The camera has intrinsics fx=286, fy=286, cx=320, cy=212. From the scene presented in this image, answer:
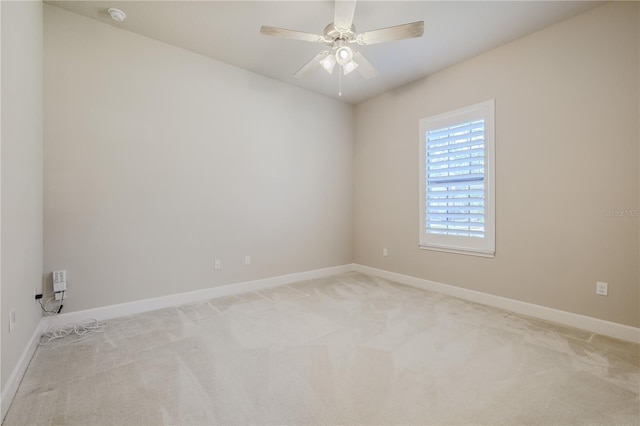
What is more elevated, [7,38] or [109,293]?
[7,38]

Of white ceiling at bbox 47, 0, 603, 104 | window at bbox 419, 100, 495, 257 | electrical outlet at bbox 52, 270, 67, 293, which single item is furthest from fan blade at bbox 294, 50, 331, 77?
electrical outlet at bbox 52, 270, 67, 293

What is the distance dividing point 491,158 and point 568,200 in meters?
0.87

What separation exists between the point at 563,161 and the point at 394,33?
2.15 m

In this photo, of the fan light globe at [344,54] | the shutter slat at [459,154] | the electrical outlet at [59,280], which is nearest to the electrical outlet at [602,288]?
the shutter slat at [459,154]

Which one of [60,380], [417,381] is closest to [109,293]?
[60,380]

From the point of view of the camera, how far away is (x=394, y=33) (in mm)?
2297

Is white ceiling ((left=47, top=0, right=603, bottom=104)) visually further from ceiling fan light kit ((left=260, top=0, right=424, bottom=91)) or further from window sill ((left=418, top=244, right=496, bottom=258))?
window sill ((left=418, top=244, right=496, bottom=258))

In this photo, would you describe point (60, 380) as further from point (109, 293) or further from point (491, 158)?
point (491, 158)

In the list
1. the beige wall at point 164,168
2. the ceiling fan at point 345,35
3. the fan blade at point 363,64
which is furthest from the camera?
the beige wall at point 164,168

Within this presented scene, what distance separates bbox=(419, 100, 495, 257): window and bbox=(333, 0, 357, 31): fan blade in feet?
6.81

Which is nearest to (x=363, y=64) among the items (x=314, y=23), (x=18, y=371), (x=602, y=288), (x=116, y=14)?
(x=314, y=23)

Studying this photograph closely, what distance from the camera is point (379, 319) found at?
2.97 meters

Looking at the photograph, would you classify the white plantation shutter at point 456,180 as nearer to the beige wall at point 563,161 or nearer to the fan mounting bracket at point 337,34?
the beige wall at point 563,161

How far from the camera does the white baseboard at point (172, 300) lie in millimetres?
2787
